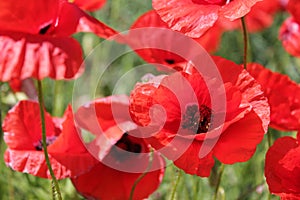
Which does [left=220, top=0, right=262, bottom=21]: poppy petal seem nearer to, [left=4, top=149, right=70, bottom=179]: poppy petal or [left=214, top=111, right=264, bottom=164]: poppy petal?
[left=214, top=111, right=264, bottom=164]: poppy petal

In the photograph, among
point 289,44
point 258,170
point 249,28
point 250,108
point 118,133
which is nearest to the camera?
point 250,108

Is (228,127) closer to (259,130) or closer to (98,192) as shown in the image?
(259,130)

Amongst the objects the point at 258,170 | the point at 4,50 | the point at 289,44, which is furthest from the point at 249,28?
the point at 4,50

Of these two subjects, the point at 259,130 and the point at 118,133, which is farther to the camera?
the point at 118,133

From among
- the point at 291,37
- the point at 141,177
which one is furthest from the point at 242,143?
the point at 291,37

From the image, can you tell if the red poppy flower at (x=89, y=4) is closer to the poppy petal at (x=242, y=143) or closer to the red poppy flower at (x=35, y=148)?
the red poppy flower at (x=35, y=148)

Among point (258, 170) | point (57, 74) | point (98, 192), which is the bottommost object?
point (258, 170)

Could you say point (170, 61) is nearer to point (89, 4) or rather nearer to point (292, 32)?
point (89, 4)
